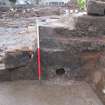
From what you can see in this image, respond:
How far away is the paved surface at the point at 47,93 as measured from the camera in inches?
120

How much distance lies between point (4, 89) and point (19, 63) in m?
0.46

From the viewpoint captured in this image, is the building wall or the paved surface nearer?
the paved surface

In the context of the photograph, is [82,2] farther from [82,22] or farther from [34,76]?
[34,76]

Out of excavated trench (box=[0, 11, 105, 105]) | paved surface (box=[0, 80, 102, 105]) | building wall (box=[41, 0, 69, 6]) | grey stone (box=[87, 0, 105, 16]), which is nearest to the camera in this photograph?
paved surface (box=[0, 80, 102, 105])

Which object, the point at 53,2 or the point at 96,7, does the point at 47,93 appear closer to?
the point at 96,7

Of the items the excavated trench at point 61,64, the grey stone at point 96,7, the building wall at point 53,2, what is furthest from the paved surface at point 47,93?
the building wall at point 53,2

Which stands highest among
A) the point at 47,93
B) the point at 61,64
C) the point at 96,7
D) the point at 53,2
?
the point at 96,7

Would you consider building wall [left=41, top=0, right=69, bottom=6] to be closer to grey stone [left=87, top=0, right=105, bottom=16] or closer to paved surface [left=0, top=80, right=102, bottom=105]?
grey stone [left=87, top=0, right=105, bottom=16]

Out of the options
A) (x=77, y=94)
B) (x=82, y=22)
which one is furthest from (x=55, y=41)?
(x=77, y=94)

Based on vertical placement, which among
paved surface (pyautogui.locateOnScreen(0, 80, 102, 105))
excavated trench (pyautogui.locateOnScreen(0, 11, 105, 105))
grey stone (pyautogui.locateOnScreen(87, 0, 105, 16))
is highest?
grey stone (pyautogui.locateOnScreen(87, 0, 105, 16))

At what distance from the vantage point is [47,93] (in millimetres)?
3283

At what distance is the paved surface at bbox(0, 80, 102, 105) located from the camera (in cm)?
304

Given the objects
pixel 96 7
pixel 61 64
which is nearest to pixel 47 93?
pixel 61 64

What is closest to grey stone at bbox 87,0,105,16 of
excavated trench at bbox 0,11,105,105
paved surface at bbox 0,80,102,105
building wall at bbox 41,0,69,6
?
excavated trench at bbox 0,11,105,105
